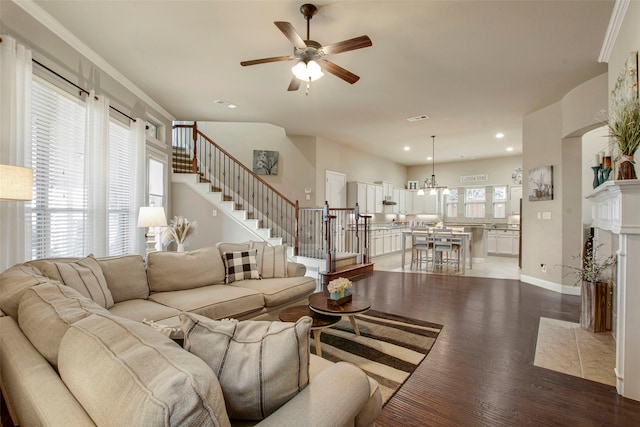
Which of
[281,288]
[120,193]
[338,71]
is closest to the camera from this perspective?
[338,71]

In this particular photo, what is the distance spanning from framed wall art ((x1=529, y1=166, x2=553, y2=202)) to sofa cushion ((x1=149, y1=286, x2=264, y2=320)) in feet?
16.3

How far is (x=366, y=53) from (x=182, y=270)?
310 centimetres

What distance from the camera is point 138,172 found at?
14.1 feet

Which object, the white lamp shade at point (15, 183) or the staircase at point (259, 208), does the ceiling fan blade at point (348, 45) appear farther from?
the staircase at point (259, 208)

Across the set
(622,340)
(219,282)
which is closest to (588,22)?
(622,340)

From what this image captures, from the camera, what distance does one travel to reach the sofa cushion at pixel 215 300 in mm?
2600

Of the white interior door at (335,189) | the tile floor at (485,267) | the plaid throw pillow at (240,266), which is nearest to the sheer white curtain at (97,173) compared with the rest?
the plaid throw pillow at (240,266)

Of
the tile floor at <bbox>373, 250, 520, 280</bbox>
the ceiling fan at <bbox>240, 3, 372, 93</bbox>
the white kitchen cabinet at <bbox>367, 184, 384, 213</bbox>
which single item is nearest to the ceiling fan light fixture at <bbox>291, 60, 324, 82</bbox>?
the ceiling fan at <bbox>240, 3, 372, 93</bbox>

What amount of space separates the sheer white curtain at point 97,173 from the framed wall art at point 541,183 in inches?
256

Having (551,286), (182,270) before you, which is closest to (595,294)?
(551,286)

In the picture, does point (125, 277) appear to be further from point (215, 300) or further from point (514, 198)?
point (514, 198)

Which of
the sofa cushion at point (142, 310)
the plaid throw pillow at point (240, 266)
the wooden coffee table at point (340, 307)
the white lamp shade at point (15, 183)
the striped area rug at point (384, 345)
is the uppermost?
the white lamp shade at point (15, 183)

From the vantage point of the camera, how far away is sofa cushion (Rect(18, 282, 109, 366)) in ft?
3.45

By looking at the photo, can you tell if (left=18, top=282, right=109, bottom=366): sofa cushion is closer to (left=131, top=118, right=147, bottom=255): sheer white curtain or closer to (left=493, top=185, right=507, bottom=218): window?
(left=131, top=118, right=147, bottom=255): sheer white curtain
